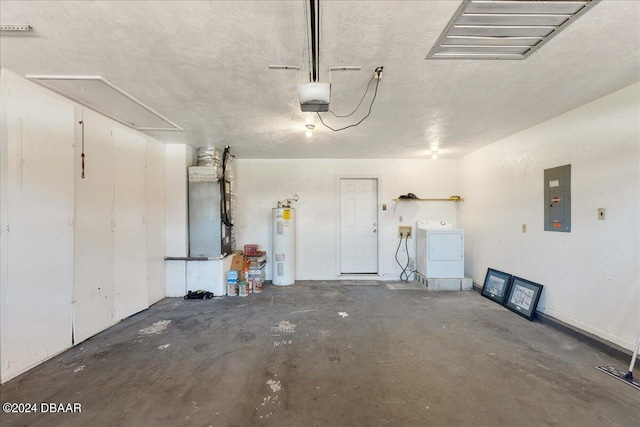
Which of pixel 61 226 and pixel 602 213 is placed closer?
pixel 61 226

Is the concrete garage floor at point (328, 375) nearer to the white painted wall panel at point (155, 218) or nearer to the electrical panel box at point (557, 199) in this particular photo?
the white painted wall panel at point (155, 218)

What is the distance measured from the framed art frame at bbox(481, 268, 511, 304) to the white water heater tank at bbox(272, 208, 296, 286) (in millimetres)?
3312

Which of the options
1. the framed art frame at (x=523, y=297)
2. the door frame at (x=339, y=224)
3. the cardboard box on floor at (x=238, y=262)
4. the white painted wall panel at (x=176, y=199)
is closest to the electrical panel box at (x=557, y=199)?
the framed art frame at (x=523, y=297)

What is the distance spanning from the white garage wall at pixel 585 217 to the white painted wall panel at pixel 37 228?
5.25 metres

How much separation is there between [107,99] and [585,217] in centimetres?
503

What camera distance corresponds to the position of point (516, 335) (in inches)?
107

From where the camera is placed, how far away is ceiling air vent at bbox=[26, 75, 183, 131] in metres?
2.08

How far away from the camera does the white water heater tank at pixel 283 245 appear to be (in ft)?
15.1

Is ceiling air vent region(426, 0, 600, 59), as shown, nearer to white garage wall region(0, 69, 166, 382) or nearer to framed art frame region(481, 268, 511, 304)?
framed art frame region(481, 268, 511, 304)

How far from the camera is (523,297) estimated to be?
10.8ft

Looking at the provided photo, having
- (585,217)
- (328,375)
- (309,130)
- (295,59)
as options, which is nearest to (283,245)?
(309,130)

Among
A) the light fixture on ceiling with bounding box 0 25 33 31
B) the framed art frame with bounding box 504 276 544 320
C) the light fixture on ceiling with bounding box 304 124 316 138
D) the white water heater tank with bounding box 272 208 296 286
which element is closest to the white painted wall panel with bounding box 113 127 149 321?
the light fixture on ceiling with bounding box 0 25 33 31

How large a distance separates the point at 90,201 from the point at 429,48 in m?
3.50

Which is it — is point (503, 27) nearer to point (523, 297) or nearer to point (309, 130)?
point (309, 130)
